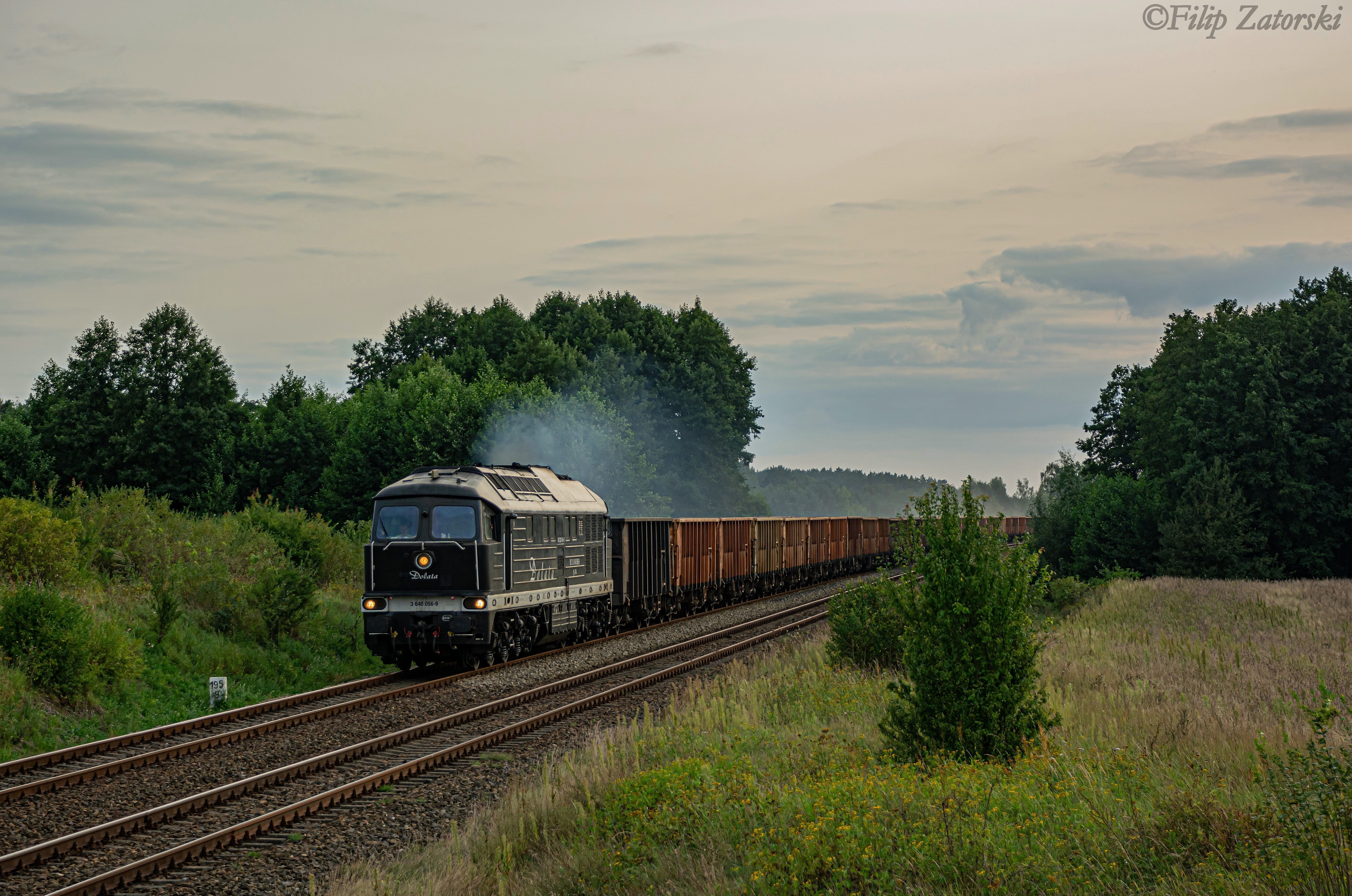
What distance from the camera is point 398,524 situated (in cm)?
2016

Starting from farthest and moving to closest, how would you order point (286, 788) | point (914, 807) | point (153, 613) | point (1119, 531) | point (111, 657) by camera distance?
point (1119, 531) → point (153, 613) → point (111, 657) → point (286, 788) → point (914, 807)

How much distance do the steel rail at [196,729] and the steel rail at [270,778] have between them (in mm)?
1632

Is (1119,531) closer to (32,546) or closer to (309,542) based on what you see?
(309,542)

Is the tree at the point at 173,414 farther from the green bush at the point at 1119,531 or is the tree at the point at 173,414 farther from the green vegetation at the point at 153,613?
the green bush at the point at 1119,531

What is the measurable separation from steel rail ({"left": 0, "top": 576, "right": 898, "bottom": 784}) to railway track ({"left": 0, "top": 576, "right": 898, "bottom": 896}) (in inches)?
1.8

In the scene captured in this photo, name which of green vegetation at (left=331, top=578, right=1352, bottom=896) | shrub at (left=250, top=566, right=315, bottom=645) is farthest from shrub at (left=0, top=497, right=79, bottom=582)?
green vegetation at (left=331, top=578, right=1352, bottom=896)

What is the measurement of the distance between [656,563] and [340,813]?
18823 mm

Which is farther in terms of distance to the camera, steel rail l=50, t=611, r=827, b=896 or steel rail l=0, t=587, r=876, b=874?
steel rail l=0, t=587, r=876, b=874

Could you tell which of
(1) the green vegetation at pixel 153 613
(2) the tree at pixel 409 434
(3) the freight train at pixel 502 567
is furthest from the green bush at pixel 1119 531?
(1) the green vegetation at pixel 153 613

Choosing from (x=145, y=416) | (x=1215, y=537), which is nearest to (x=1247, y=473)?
(x=1215, y=537)

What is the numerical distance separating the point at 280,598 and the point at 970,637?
15.3m

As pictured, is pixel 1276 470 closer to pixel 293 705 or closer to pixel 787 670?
pixel 787 670

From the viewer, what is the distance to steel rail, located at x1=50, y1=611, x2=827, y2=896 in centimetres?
898

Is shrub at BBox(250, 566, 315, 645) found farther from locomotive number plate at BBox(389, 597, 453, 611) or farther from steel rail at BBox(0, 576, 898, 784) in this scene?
locomotive number plate at BBox(389, 597, 453, 611)
